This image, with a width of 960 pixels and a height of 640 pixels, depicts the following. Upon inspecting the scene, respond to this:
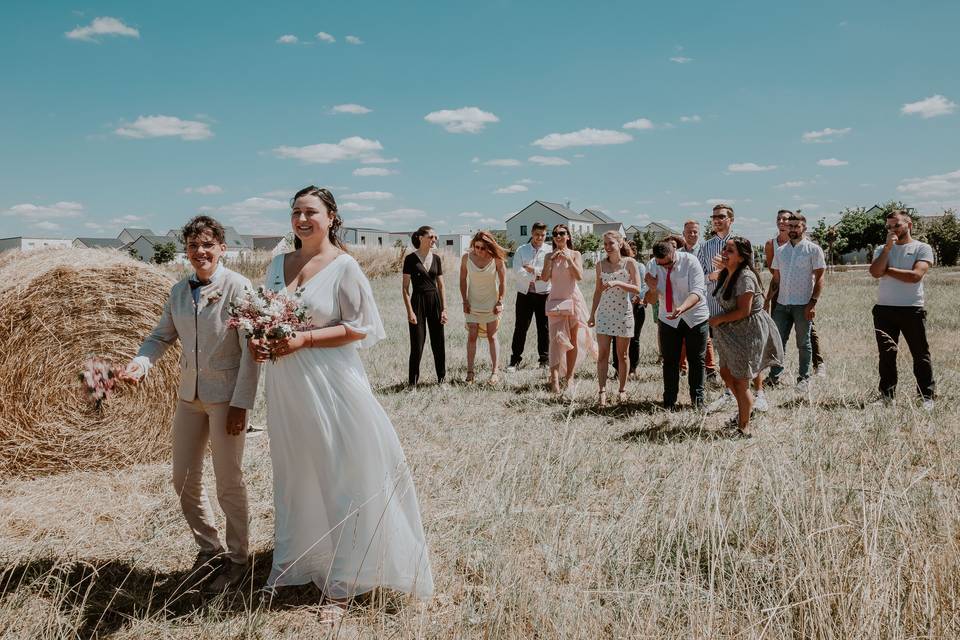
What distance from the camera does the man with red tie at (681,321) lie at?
723cm

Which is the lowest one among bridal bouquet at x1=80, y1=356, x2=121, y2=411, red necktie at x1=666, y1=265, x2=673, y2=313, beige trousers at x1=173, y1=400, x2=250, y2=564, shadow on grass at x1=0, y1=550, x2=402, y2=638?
shadow on grass at x1=0, y1=550, x2=402, y2=638

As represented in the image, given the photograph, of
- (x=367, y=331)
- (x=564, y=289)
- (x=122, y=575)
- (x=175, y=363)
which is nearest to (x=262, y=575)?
(x=122, y=575)

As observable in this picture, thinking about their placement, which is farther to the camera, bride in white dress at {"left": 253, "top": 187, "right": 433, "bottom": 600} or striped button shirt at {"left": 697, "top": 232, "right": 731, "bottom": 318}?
striped button shirt at {"left": 697, "top": 232, "right": 731, "bottom": 318}

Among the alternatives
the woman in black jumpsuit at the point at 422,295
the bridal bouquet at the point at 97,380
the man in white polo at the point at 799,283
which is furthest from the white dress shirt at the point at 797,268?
the bridal bouquet at the point at 97,380

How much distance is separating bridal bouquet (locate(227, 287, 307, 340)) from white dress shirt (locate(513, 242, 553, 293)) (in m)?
6.78

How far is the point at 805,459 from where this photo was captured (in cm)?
472

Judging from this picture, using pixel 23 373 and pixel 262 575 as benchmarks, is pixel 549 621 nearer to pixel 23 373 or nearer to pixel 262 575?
pixel 262 575

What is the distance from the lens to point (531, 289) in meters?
10.1

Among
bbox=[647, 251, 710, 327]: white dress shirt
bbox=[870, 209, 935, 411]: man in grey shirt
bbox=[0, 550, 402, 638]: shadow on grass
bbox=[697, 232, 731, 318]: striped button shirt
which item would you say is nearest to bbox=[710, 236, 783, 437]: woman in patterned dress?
bbox=[647, 251, 710, 327]: white dress shirt

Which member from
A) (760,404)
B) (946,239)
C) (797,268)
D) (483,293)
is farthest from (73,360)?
(946,239)

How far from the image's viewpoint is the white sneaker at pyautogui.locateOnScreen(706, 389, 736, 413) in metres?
7.24

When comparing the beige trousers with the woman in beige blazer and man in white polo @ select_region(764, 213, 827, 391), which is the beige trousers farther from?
man in white polo @ select_region(764, 213, 827, 391)

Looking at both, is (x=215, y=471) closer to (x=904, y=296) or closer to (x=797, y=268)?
(x=904, y=296)

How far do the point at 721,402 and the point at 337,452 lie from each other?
18.1 feet
